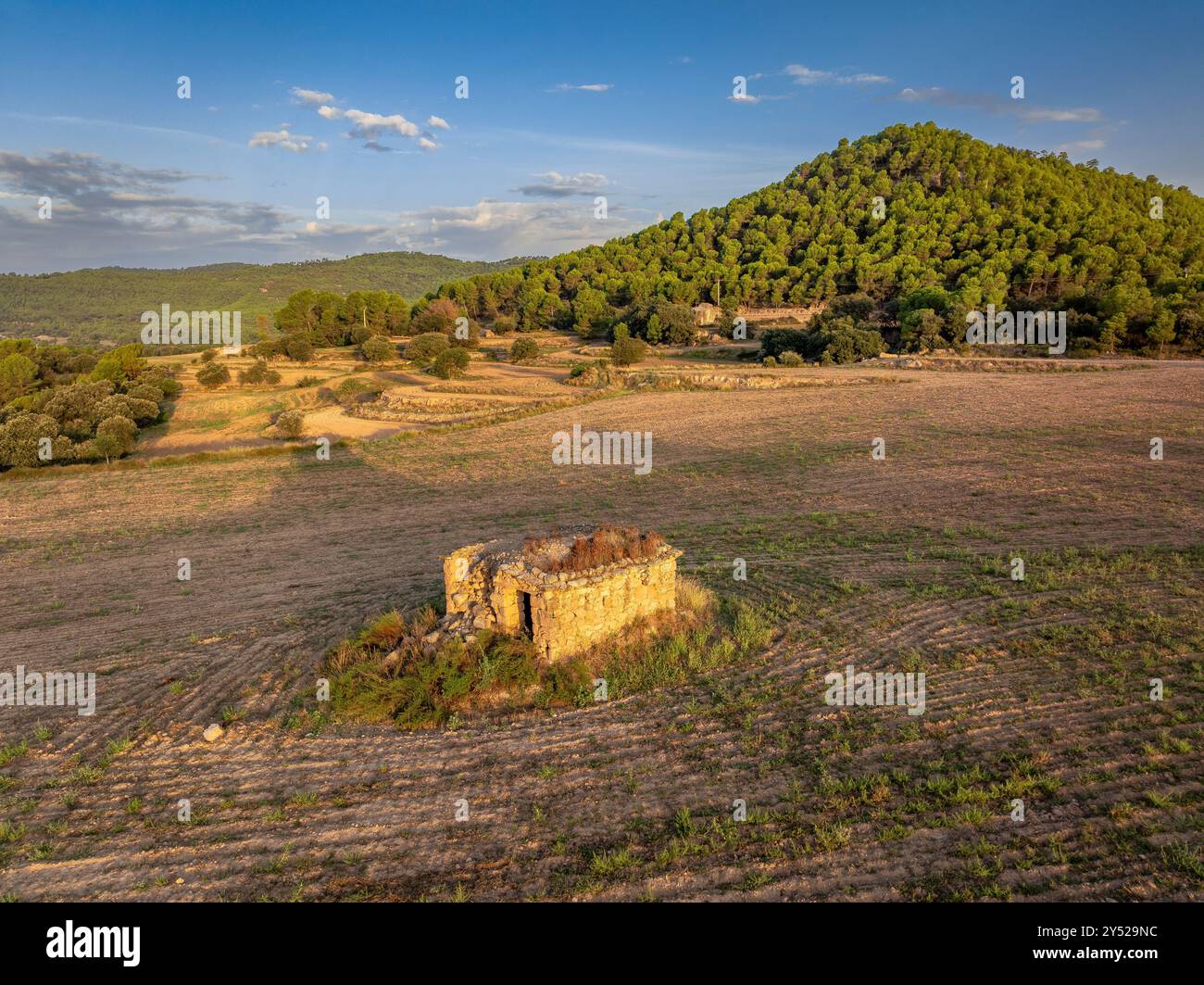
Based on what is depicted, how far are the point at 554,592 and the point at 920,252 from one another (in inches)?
2815

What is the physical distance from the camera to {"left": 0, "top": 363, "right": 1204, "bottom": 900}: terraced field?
5574 millimetres

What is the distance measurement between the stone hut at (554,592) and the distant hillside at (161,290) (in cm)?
9746

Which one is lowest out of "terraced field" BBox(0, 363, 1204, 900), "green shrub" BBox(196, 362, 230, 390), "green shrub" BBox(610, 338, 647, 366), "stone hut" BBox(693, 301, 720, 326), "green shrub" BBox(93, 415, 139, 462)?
"terraced field" BBox(0, 363, 1204, 900)

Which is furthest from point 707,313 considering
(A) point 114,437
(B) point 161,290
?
(B) point 161,290

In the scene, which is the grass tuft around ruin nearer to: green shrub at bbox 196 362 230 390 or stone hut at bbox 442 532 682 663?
stone hut at bbox 442 532 682 663

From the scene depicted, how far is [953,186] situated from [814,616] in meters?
87.6

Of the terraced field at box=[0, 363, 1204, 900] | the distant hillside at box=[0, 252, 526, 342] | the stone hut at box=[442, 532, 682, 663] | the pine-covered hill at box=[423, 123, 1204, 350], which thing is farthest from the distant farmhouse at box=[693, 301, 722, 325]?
the distant hillside at box=[0, 252, 526, 342]

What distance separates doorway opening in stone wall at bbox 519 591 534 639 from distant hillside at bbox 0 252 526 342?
9842 centimetres

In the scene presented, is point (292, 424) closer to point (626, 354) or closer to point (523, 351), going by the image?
point (523, 351)

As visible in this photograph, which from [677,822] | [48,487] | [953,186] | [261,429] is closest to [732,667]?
[677,822]

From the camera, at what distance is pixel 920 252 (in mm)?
67188

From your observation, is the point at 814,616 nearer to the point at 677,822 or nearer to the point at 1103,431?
the point at 677,822

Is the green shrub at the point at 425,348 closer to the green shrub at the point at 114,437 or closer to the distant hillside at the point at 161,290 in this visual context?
the green shrub at the point at 114,437

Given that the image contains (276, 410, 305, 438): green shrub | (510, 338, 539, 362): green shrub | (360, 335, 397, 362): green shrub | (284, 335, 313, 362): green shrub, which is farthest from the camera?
(284, 335, 313, 362): green shrub
